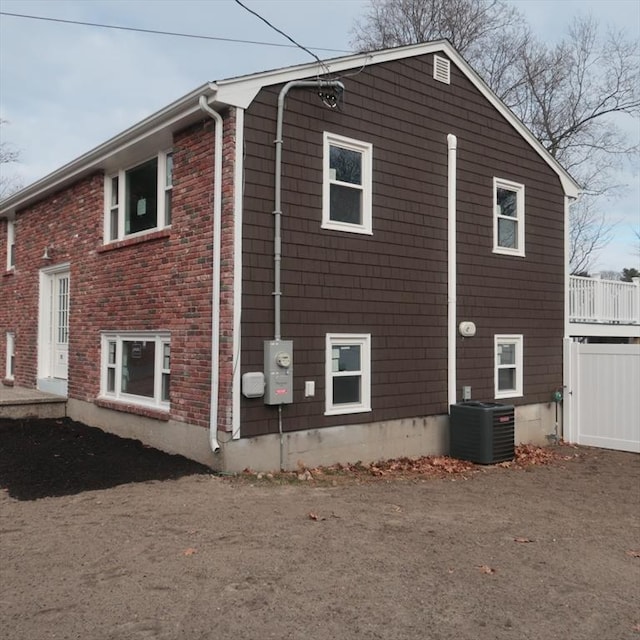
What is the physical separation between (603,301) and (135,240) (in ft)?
33.9

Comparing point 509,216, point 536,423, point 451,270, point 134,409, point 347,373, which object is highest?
point 509,216

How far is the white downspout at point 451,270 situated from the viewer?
10.6m

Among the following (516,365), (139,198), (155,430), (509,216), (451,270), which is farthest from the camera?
(509,216)

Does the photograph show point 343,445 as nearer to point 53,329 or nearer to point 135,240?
point 135,240

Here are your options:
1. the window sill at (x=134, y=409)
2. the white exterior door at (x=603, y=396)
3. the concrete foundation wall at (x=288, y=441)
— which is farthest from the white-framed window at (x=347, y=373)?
the white exterior door at (x=603, y=396)

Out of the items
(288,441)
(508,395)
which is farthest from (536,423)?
(288,441)

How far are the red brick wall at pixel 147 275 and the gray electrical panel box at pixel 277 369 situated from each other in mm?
554

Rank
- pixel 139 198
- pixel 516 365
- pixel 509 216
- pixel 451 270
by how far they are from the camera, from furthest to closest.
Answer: pixel 509 216 < pixel 516 365 < pixel 451 270 < pixel 139 198

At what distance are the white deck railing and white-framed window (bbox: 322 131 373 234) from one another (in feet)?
20.4

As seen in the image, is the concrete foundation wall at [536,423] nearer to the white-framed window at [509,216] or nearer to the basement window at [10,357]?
the white-framed window at [509,216]

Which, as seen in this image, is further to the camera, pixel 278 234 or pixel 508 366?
pixel 508 366

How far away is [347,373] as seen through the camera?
9.29 m

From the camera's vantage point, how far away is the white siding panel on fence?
1178 centimetres

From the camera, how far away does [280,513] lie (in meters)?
6.46
